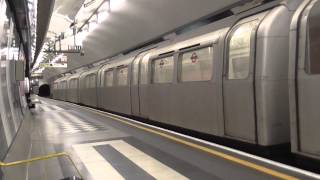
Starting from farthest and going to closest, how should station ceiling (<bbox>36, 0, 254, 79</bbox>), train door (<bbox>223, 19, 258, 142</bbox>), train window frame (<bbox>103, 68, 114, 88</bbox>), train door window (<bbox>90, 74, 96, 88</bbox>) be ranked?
train door window (<bbox>90, 74, 96, 88</bbox>), train window frame (<bbox>103, 68, 114, 88</bbox>), station ceiling (<bbox>36, 0, 254, 79</bbox>), train door (<bbox>223, 19, 258, 142</bbox>)

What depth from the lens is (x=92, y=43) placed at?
24375mm

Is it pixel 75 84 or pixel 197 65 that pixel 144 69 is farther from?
pixel 75 84

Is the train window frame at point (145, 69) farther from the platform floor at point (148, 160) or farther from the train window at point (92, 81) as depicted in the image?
the train window at point (92, 81)

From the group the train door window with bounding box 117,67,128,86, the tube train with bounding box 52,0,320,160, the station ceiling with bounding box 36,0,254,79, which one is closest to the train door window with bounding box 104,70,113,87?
the train door window with bounding box 117,67,128,86

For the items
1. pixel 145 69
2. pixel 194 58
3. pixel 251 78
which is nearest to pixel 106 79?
pixel 145 69

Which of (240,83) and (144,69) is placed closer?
(240,83)

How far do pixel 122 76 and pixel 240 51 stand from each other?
8571mm

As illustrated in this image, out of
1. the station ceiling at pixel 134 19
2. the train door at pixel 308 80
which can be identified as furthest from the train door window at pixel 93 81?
the train door at pixel 308 80

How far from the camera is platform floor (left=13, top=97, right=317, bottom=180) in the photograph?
535 centimetres

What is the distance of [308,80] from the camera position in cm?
513

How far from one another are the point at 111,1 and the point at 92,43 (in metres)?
7.25

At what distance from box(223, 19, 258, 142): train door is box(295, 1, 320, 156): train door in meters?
0.96

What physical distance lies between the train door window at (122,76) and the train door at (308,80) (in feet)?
30.4

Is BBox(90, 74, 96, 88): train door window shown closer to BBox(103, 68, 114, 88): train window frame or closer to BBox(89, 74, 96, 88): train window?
BBox(89, 74, 96, 88): train window
